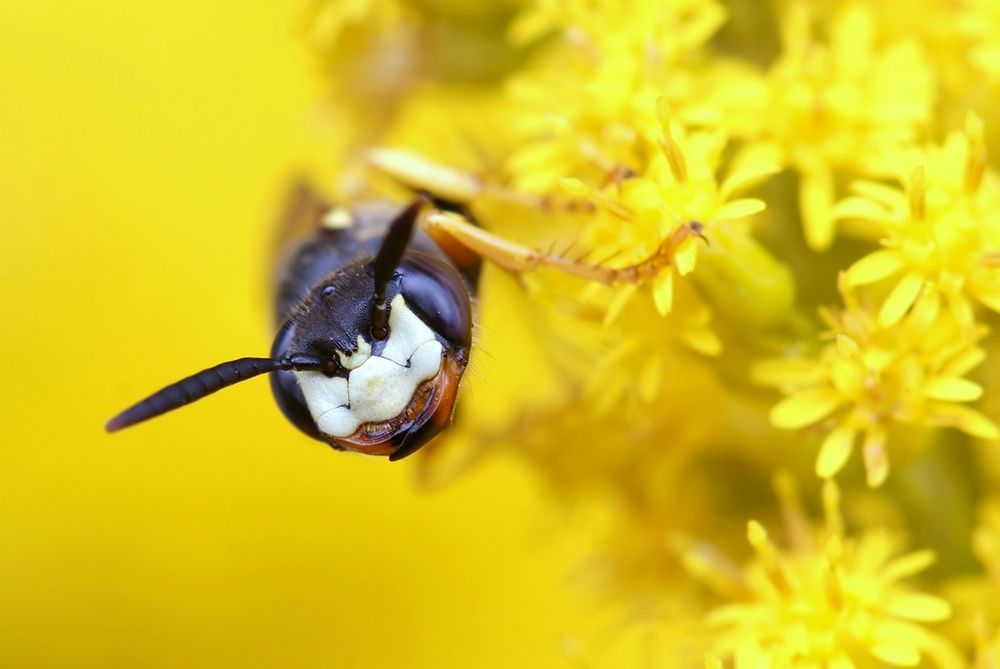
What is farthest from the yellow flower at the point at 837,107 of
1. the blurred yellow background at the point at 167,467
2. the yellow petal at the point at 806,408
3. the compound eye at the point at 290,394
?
the blurred yellow background at the point at 167,467

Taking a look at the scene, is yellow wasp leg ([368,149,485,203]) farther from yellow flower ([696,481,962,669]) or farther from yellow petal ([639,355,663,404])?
yellow flower ([696,481,962,669])

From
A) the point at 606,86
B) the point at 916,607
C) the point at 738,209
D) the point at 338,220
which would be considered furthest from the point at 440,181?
the point at 916,607

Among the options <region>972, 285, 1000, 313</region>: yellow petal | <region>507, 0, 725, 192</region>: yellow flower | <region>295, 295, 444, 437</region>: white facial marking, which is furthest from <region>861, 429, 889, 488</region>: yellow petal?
<region>295, 295, 444, 437</region>: white facial marking

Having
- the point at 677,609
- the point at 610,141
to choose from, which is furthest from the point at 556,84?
the point at 677,609

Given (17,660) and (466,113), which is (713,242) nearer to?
(466,113)

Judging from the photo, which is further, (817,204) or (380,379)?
(817,204)

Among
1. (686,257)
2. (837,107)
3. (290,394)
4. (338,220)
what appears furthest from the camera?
(338,220)

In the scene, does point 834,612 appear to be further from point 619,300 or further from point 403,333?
point 403,333
